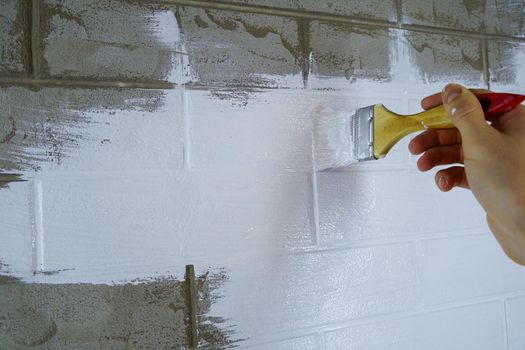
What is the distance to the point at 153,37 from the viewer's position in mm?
1218

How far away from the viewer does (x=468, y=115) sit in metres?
0.95

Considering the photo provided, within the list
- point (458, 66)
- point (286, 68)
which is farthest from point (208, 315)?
point (458, 66)

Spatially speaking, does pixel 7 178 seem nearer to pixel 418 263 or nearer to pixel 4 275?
pixel 4 275

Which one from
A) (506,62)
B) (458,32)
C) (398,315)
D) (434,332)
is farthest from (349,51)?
(434,332)

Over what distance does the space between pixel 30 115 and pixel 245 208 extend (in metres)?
0.68

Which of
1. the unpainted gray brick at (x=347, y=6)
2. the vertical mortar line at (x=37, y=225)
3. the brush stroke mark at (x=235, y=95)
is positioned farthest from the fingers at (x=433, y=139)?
the vertical mortar line at (x=37, y=225)

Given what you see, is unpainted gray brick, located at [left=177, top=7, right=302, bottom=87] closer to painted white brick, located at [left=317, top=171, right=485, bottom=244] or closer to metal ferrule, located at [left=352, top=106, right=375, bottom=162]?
metal ferrule, located at [left=352, top=106, right=375, bottom=162]

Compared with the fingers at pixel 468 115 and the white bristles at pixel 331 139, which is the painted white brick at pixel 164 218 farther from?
the fingers at pixel 468 115

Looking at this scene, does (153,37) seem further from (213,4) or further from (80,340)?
(80,340)

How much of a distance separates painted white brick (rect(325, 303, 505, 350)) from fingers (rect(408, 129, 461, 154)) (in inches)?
25.2

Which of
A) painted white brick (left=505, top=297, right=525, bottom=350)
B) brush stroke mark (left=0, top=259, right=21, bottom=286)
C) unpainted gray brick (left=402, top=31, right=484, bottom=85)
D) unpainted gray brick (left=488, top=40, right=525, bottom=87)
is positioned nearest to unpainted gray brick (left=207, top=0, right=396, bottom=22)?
unpainted gray brick (left=402, top=31, right=484, bottom=85)

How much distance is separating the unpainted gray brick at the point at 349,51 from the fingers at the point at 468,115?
501 mm

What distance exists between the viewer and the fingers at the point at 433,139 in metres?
1.35

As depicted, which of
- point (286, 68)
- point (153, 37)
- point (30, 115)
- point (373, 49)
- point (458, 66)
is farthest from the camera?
point (458, 66)
